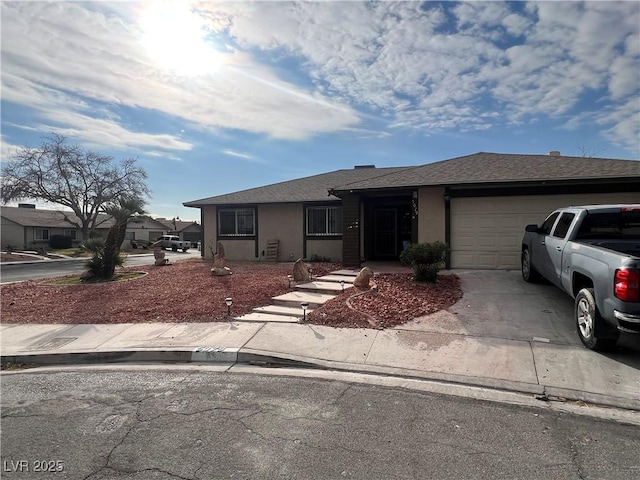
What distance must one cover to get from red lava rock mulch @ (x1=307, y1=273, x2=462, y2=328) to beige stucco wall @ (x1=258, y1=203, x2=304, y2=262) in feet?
25.8

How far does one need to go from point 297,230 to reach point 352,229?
4523 mm

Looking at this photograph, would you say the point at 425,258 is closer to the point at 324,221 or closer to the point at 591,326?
the point at 591,326

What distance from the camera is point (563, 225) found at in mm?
6922

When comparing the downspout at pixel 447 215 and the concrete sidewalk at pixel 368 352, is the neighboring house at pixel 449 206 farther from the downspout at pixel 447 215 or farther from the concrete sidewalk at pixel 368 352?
the concrete sidewalk at pixel 368 352

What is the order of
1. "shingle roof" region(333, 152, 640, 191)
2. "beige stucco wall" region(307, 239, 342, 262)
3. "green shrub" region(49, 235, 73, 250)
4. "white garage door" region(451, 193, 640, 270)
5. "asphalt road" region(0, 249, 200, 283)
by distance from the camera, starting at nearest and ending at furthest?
"shingle roof" region(333, 152, 640, 191) → "white garage door" region(451, 193, 640, 270) → "asphalt road" region(0, 249, 200, 283) → "beige stucco wall" region(307, 239, 342, 262) → "green shrub" region(49, 235, 73, 250)

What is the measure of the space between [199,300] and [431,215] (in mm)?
7303

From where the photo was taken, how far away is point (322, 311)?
7.66 metres

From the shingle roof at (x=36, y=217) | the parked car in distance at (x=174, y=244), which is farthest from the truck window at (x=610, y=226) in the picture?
the shingle roof at (x=36, y=217)

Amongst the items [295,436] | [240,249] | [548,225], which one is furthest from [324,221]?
[295,436]

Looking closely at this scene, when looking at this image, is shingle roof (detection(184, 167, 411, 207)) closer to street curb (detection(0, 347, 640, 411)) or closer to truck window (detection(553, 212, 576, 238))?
truck window (detection(553, 212, 576, 238))

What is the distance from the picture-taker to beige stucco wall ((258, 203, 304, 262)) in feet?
56.2

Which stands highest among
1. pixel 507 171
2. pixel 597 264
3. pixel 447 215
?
pixel 507 171

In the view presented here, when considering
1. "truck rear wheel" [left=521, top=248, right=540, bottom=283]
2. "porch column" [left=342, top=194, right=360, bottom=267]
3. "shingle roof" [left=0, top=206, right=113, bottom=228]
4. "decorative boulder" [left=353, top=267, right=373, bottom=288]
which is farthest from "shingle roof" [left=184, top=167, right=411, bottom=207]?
"shingle roof" [left=0, top=206, right=113, bottom=228]

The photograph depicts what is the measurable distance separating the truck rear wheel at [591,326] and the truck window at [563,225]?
5.07ft
